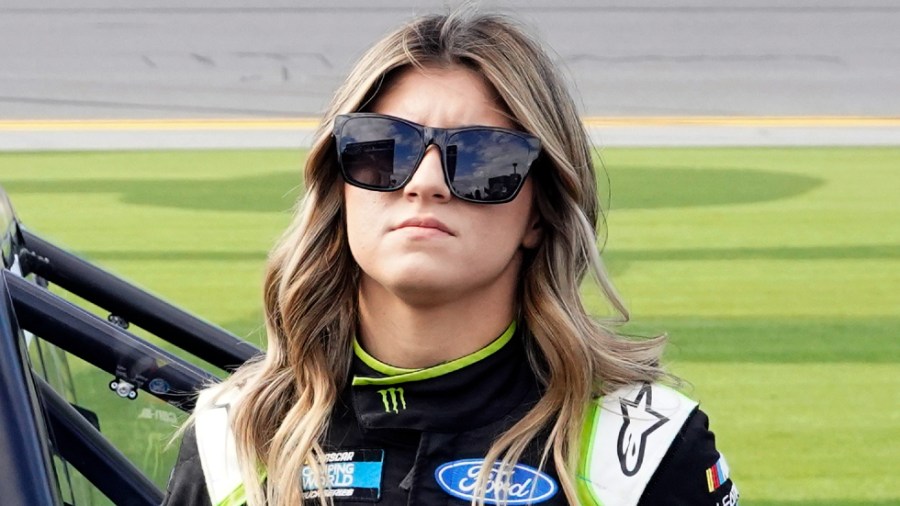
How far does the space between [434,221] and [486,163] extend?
9 centimetres

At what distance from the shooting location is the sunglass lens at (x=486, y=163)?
5.12ft

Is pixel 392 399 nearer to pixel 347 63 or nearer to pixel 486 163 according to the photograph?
pixel 486 163

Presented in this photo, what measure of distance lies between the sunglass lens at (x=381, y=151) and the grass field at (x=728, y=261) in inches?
28.9

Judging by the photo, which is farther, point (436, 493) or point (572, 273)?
point (572, 273)

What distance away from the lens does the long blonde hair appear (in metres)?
1.57

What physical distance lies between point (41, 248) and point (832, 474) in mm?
2741

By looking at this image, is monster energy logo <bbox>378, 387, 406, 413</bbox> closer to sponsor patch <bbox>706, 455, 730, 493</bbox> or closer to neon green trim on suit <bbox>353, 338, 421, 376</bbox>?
neon green trim on suit <bbox>353, 338, 421, 376</bbox>

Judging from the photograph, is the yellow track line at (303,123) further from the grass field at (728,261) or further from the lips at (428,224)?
the lips at (428,224)

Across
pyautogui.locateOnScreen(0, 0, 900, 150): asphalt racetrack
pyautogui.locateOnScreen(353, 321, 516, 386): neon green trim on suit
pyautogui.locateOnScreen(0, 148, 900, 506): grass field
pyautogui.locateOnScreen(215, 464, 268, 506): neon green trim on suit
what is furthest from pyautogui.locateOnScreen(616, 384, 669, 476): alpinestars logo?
pyautogui.locateOnScreen(0, 0, 900, 150): asphalt racetrack

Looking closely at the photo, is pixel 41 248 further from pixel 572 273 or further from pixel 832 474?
pixel 832 474

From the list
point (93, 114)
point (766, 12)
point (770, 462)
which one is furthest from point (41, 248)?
point (766, 12)

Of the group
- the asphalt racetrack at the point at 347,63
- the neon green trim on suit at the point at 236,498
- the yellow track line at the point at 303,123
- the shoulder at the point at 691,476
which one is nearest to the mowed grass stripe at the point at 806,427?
the shoulder at the point at 691,476

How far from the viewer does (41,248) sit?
2193 millimetres

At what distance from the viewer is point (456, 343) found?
160 cm
